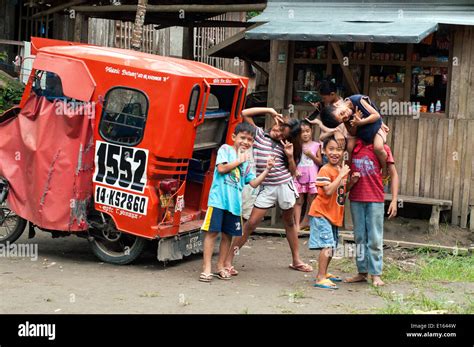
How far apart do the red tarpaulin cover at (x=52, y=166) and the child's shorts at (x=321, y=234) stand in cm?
254

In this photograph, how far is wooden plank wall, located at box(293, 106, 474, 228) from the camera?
12195mm

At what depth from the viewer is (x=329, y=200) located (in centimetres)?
872

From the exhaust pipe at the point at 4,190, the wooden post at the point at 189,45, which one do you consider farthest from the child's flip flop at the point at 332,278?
the wooden post at the point at 189,45

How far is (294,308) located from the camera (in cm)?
781

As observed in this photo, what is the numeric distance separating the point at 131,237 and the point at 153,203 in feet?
2.78

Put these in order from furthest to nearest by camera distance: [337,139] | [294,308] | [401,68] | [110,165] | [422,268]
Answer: [401,68] → [422,268] → [110,165] → [337,139] → [294,308]

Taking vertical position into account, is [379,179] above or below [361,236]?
above

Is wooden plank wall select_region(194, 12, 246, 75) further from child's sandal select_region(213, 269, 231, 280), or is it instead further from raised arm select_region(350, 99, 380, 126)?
raised arm select_region(350, 99, 380, 126)

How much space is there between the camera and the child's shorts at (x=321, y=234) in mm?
8656

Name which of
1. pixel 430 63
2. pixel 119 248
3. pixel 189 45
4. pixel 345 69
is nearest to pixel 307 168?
pixel 345 69

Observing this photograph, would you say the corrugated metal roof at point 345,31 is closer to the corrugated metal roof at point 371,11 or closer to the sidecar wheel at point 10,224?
the corrugated metal roof at point 371,11

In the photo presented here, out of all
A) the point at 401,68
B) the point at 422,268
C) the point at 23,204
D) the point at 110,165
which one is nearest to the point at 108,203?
the point at 110,165

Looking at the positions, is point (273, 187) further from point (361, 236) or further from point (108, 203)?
point (108, 203)

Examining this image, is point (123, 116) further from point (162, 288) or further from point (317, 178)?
point (317, 178)
